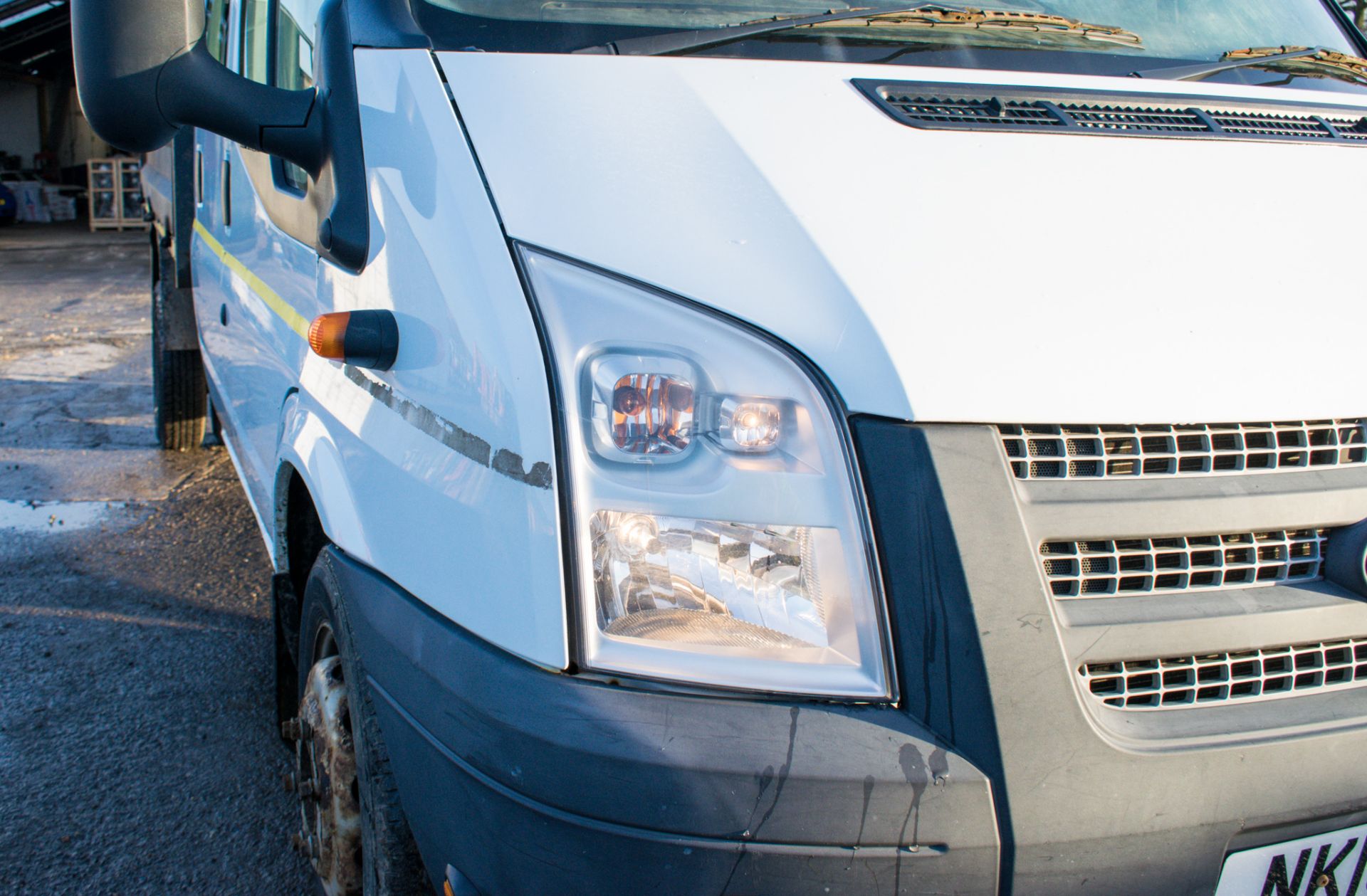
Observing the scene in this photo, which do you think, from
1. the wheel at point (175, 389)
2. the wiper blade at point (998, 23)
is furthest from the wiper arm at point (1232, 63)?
the wheel at point (175, 389)

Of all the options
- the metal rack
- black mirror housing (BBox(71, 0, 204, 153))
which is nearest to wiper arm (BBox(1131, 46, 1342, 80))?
black mirror housing (BBox(71, 0, 204, 153))

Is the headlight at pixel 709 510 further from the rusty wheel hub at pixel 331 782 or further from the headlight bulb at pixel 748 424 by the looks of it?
the rusty wheel hub at pixel 331 782

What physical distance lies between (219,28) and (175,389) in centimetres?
280

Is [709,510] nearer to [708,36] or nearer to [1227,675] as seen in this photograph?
[1227,675]

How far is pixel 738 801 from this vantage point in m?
1.22

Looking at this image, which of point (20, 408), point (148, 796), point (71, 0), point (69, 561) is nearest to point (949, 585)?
point (71, 0)

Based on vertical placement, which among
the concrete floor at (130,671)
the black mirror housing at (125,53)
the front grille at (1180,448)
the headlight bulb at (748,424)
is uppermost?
the black mirror housing at (125,53)

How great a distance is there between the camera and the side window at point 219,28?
10.4 feet

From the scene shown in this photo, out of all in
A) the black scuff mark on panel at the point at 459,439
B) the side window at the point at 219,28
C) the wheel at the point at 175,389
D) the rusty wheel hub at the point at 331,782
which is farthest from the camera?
the wheel at the point at 175,389

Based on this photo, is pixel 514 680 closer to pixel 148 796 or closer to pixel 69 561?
pixel 148 796

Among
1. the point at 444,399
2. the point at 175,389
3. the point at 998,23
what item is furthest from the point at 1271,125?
the point at 175,389

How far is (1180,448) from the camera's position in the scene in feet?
4.63

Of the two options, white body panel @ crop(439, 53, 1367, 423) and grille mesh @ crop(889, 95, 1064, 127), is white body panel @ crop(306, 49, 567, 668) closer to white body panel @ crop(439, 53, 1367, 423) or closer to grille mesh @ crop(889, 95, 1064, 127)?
white body panel @ crop(439, 53, 1367, 423)

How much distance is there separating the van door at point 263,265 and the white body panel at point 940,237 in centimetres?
72
